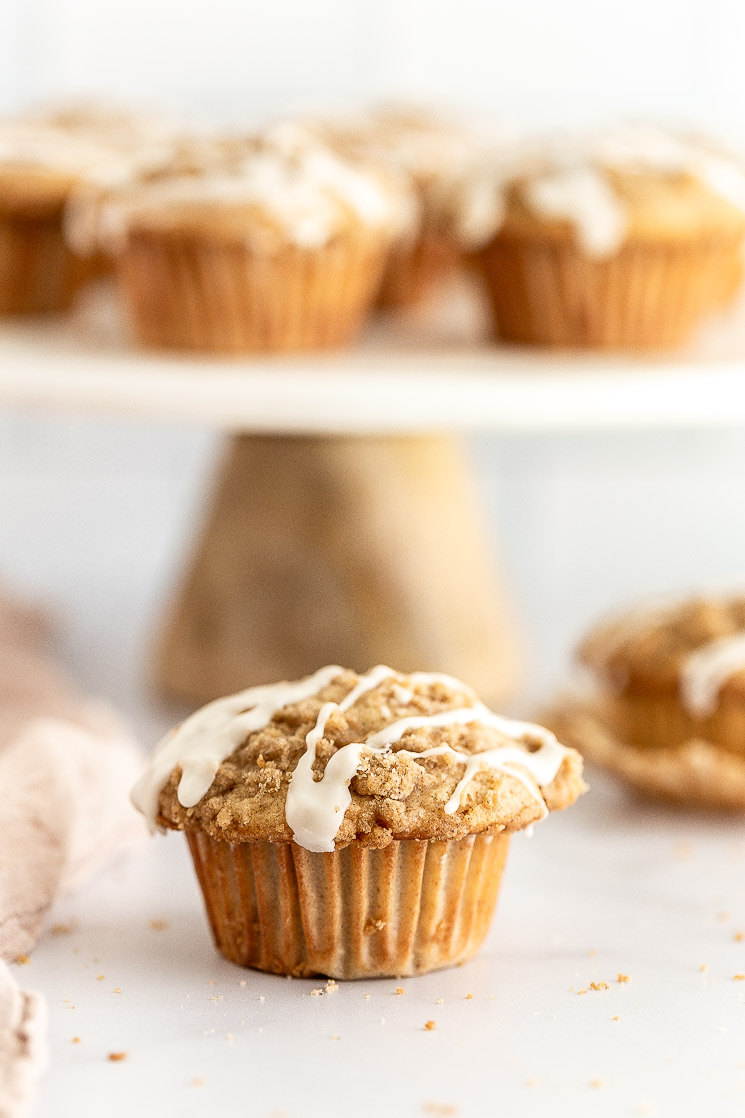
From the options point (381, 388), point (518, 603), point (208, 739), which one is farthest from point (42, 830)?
point (518, 603)

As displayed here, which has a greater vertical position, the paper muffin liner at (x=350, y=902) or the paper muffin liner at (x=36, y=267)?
the paper muffin liner at (x=36, y=267)

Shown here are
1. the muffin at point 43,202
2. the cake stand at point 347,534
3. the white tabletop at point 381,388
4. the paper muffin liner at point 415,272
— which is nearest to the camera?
the white tabletop at point 381,388

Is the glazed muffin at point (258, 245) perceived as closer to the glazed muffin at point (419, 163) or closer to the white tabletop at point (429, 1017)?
the glazed muffin at point (419, 163)

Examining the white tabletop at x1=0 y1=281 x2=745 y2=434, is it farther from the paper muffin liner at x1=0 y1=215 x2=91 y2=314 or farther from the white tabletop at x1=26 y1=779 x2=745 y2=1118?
the white tabletop at x1=26 y1=779 x2=745 y2=1118

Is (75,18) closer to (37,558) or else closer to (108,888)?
(37,558)

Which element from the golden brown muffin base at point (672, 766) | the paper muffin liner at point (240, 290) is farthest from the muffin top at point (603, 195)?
the golden brown muffin base at point (672, 766)

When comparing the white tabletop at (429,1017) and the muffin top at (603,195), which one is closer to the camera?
the white tabletop at (429,1017)

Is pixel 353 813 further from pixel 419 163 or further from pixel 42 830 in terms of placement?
pixel 419 163
